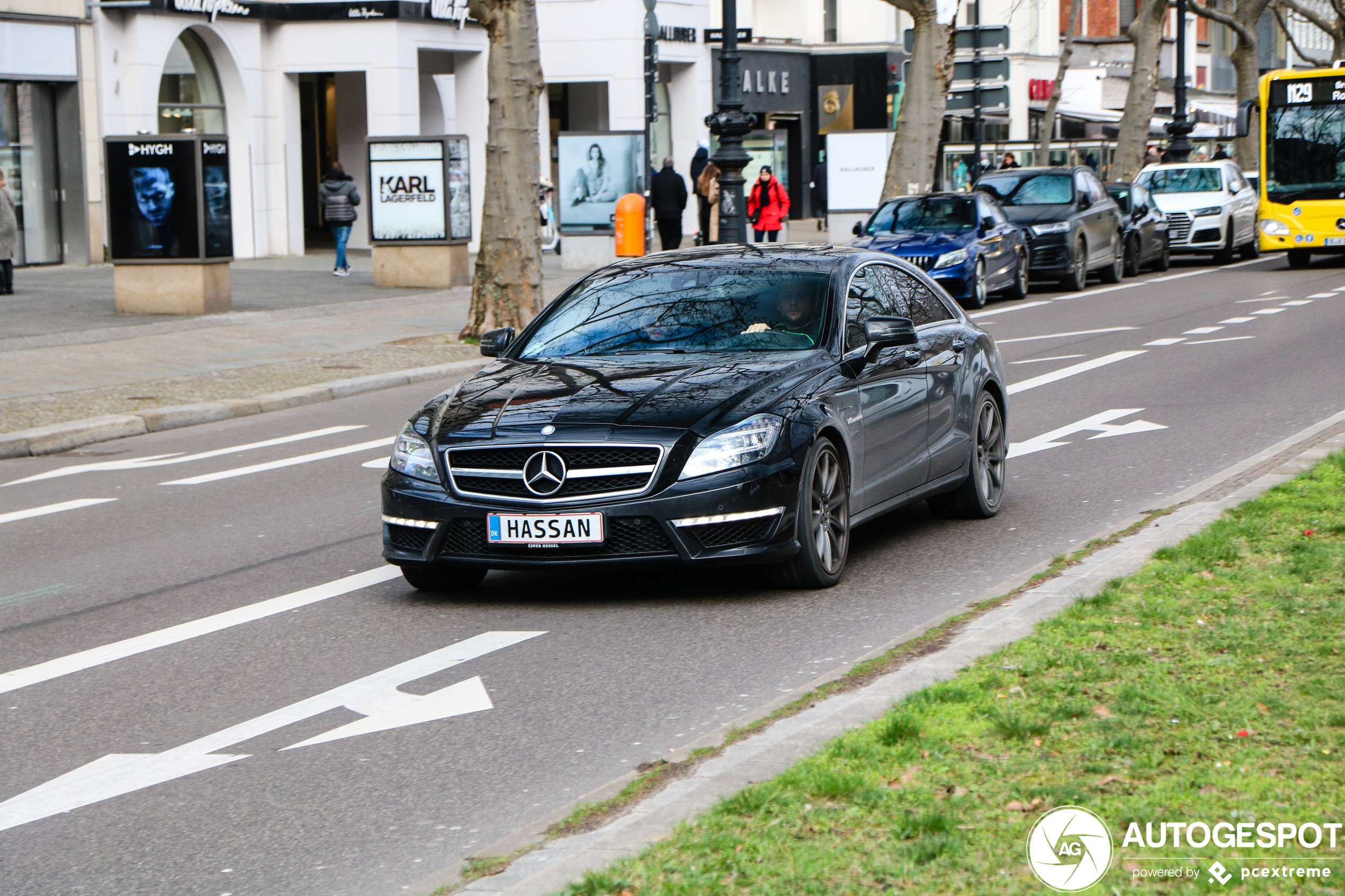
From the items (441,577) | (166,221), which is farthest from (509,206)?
(441,577)

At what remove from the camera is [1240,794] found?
14.9ft

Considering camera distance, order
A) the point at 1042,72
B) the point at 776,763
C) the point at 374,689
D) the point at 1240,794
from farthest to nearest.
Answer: the point at 1042,72
the point at 374,689
the point at 776,763
the point at 1240,794

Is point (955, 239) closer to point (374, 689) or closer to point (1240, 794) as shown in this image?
point (374, 689)

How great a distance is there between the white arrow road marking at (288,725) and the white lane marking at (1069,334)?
1389cm

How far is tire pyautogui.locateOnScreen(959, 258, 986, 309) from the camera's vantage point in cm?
2517

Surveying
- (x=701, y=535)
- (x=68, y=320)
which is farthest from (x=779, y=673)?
(x=68, y=320)

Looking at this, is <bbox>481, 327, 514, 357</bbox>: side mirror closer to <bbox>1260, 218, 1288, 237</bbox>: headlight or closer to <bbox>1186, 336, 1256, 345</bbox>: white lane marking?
<bbox>1186, 336, 1256, 345</bbox>: white lane marking

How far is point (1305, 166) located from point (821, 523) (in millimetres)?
24990

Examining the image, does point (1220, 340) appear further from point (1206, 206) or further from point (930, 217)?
point (1206, 206)

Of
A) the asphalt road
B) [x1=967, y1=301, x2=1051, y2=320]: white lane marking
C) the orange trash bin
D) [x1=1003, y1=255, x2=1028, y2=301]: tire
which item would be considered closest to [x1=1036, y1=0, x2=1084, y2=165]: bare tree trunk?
the orange trash bin

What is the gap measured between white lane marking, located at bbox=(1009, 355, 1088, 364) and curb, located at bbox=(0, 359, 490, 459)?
17.2 ft

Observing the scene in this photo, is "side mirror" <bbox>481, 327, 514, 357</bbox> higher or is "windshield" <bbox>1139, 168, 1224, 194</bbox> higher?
"windshield" <bbox>1139, 168, 1224, 194</bbox>

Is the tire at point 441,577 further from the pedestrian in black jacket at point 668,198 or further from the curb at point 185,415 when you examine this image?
the pedestrian in black jacket at point 668,198

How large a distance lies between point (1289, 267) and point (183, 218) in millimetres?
18477
